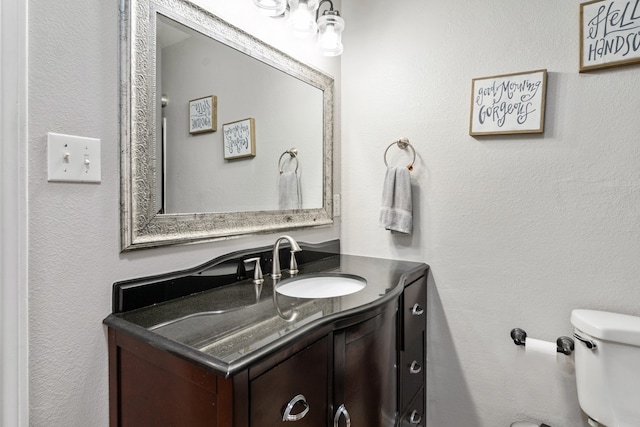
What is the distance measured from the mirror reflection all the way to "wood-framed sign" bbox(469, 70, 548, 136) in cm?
71

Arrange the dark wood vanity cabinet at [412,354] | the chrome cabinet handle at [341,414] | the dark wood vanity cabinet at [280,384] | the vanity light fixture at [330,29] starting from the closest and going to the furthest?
1. the dark wood vanity cabinet at [280,384]
2. the chrome cabinet handle at [341,414]
3. the dark wood vanity cabinet at [412,354]
4. the vanity light fixture at [330,29]

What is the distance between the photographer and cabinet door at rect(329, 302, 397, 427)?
0.87 metres

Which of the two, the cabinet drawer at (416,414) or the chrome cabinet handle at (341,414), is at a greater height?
the chrome cabinet handle at (341,414)

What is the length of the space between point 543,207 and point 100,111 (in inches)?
58.6

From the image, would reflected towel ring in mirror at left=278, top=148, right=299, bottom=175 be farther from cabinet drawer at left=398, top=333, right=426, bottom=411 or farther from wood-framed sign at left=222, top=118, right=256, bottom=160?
cabinet drawer at left=398, top=333, right=426, bottom=411

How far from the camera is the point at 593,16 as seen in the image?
1.15m

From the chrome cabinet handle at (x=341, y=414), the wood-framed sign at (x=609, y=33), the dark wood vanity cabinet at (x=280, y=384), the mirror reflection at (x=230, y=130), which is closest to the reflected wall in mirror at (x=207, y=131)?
the mirror reflection at (x=230, y=130)

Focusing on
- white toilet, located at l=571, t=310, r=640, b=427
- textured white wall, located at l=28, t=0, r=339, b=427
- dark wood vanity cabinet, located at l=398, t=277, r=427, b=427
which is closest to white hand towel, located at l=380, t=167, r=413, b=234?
dark wood vanity cabinet, located at l=398, t=277, r=427, b=427

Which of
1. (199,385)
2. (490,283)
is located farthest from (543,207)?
(199,385)

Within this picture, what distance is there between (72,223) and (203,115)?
0.52m

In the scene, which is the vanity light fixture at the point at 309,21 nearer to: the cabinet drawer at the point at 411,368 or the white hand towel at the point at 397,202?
the white hand towel at the point at 397,202

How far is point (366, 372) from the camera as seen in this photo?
37.9 inches

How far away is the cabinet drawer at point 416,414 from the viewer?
131 centimetres

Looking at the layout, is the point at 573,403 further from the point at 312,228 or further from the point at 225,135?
the point at 225,135
